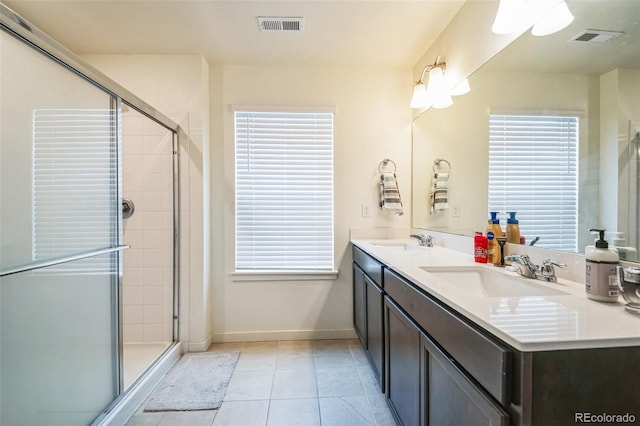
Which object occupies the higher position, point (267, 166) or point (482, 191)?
point (267, 166)

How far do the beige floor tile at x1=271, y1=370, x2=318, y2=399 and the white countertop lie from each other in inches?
47.8

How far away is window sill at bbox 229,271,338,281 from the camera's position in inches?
97.6

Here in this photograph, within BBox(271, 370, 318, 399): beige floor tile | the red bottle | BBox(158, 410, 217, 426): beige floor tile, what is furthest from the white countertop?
BBox(158, 410, 217, 426): beige floor tile

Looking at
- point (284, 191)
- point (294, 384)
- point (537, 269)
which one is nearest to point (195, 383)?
point (294, 384)

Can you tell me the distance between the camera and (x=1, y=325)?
3.62 ft

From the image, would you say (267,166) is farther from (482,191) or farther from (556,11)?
(556,11)

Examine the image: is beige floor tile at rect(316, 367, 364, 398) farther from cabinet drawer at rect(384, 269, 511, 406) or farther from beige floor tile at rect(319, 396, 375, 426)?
cabinet drawer at rect(384, 269, 511, 406)

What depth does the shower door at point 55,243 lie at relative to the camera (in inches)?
45.4

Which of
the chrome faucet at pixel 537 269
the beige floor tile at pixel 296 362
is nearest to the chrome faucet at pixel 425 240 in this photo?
the chrome faucet at pixel 537 269

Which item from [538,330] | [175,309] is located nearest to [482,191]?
[538,330]

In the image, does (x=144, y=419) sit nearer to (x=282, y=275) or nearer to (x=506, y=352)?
(x=282, y=275)

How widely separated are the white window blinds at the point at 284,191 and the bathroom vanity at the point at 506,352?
1.26m

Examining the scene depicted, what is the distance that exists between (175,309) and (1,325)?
4.14ft

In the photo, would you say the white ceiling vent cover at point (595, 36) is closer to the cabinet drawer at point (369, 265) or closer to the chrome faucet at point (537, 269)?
the chrome faucet at point (537, 269)
